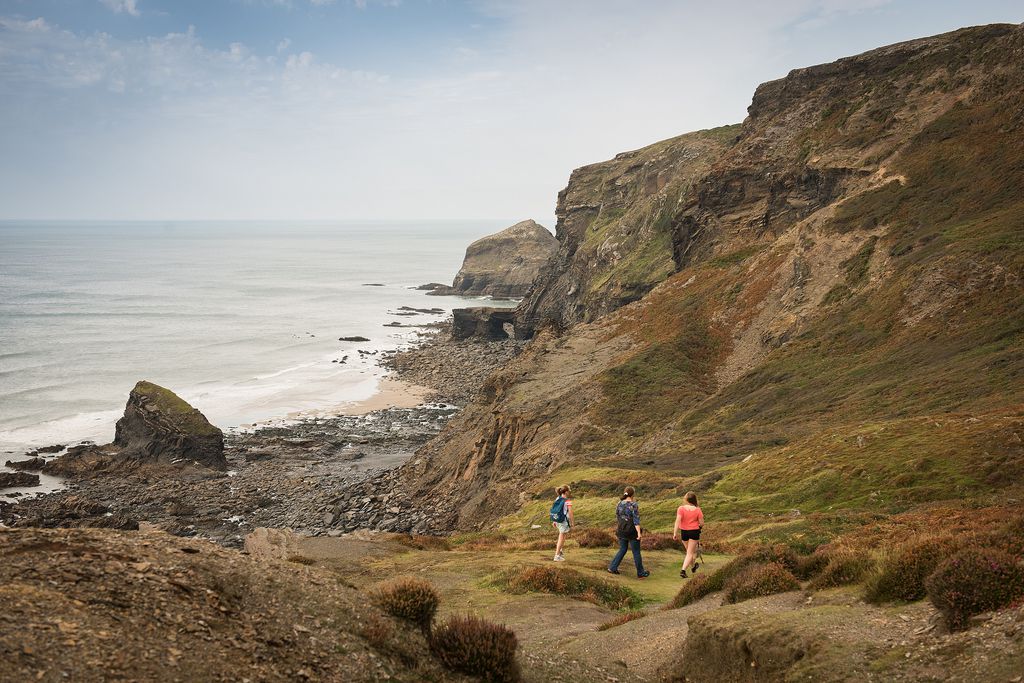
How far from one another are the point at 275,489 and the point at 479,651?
149 ft

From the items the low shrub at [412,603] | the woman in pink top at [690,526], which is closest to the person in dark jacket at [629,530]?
the woman in pink top at [690,526]

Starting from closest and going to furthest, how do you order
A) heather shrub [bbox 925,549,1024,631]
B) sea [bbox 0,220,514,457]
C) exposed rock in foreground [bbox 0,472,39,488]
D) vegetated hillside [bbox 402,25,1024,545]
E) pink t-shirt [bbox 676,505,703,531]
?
heather shrub [bbox 925,549,1024,631]
pink t-shirt [bbox 676,505,703,531]
vegetated hillside [bbox 402,25,1024,545]
exposed rock in foreground [bbox 0,472,39,488]
sea [bbox 0,220,514,457]

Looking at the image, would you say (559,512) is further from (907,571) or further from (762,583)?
(907,571)

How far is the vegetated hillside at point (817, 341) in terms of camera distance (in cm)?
2316

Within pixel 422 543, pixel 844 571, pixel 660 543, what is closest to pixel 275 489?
pixel 422 543

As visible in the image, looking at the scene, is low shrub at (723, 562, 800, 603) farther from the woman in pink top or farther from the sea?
the sea

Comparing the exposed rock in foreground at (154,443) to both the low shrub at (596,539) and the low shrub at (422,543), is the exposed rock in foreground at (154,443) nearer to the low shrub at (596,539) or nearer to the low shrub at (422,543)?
the low shrub at (422,543)

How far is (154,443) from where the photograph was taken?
57906 millimetres

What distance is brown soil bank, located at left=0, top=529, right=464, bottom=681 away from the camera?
7.53 metres

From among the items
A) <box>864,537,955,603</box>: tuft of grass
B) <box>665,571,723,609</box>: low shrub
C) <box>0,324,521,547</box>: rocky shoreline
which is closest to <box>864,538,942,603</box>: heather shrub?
<box>864,537,955,603</box>: tuft of grass

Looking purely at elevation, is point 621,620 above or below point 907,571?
below

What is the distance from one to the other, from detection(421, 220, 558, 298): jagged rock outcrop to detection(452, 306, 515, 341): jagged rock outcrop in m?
60.7

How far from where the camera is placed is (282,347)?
4382 inches

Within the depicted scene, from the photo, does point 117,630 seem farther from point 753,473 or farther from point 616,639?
point 753,473
